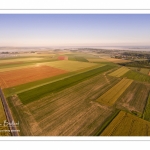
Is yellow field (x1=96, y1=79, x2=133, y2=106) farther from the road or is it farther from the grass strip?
the road

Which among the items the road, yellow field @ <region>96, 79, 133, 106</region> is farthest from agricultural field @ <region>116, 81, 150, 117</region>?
the road

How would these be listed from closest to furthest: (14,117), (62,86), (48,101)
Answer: (14,117)
(48,101)
(62,86)

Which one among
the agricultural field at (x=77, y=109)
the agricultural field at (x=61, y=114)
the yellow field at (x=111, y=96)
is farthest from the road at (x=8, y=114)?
the yellow field at (x=111, y=96)

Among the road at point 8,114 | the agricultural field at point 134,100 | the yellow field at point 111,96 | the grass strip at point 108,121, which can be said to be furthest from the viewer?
the yellow field at point 111,96

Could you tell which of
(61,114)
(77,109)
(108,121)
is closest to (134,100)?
(108,121)

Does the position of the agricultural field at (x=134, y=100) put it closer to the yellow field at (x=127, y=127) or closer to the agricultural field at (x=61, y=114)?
the yellow field at (x=127, y=127)
